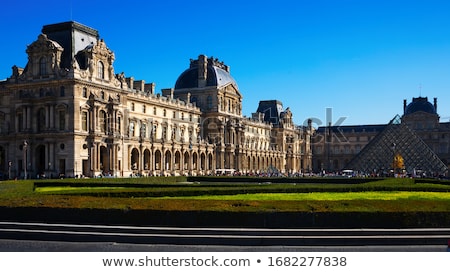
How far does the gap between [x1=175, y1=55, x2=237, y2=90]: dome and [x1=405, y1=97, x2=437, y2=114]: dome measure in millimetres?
54618

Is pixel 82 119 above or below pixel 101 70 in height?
below

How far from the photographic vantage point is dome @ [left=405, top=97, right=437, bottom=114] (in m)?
126

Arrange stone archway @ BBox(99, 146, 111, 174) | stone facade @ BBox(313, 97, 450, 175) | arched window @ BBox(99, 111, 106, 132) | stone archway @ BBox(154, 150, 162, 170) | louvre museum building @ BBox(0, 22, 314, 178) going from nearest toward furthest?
louvre museum building @ BBox(0, 22, 314, 178) < arched window @ BBox(99, 111, 106, 132) < stone archway @ BBox(99, 146, 111, 174) < stone archway @ BBox(154, 150, 162, 170) < stone facade @ BBox(313, 97, 450, 175)

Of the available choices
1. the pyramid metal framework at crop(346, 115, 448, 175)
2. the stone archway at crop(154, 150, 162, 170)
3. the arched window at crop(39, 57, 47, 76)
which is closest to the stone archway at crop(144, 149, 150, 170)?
the stone archway at crop(154, 150, 162, 170)

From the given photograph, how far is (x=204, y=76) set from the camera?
296 feet

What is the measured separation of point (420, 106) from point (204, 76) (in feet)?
202

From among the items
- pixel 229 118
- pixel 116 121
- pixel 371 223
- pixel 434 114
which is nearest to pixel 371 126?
pixel 434 114

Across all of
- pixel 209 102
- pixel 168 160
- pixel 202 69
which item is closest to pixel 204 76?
pixel 202 69

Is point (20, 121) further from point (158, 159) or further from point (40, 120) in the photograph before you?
point (158, 159)

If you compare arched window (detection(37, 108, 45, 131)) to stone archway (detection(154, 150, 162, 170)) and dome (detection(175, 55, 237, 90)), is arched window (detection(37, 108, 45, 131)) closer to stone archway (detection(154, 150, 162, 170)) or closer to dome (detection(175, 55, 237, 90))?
stone archway (detection(154, 150, 162, 170))

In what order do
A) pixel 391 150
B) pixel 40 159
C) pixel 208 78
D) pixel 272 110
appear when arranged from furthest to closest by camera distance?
pixel 272 110 < pixel 208 78 < pixel 391 150 < pixel 40 159

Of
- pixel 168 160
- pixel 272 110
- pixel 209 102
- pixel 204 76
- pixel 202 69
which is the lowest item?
pixel 168 160

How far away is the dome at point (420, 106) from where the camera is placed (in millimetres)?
126312
